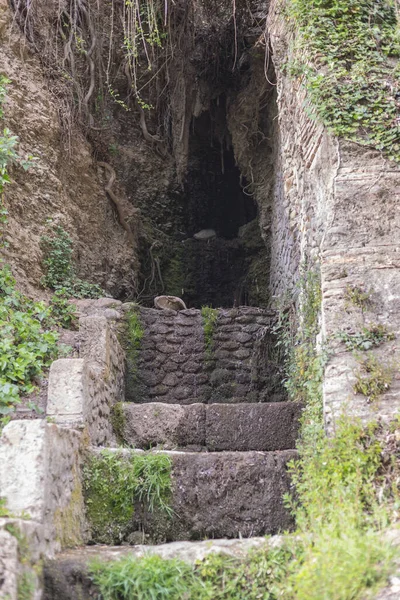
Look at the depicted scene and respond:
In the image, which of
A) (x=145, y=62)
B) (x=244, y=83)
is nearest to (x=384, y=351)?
(x=244, y=83)

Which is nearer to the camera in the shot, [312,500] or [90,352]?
[312,500]

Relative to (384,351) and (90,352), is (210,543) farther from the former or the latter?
(90,352)

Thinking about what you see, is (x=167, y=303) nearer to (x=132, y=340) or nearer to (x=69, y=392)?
(x=132, y=340)

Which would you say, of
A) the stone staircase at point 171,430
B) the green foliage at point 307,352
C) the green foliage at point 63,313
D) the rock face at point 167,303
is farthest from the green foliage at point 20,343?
the green foliage at point 307,352

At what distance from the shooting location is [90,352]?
5.27 m

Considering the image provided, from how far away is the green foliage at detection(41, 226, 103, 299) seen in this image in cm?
714

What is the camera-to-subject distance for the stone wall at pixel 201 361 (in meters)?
6.30

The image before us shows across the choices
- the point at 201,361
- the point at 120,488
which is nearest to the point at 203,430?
the point at 120,488

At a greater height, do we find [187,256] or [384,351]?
[187,256]

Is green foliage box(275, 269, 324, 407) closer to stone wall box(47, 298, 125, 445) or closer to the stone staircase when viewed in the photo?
the stone staircase

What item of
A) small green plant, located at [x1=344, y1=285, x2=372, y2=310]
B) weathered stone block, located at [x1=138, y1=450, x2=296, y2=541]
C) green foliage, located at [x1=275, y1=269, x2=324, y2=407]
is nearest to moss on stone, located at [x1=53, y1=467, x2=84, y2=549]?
weathered stone block, located at [x1=138, y1=450, x2=296, y2=541]

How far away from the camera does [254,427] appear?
468cm

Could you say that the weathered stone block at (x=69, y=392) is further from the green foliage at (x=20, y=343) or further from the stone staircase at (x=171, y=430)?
the green foliage at (x=20, y=343)

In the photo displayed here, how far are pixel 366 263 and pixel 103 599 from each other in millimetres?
2607
